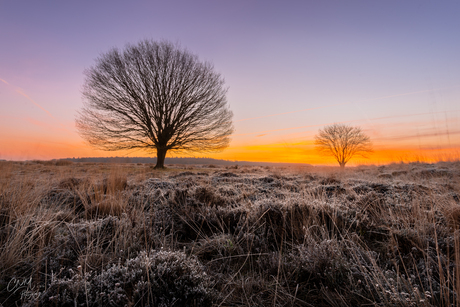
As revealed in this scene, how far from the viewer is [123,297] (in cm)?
149

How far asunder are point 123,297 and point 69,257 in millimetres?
1069

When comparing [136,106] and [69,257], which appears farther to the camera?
[136,106]

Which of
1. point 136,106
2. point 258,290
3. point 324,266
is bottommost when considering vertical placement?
point 258,290

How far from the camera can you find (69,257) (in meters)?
2.12

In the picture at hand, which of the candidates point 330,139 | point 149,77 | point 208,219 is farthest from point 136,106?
point 330,139

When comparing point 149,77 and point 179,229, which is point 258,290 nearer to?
point 179,229

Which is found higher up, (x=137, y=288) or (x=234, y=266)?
(x=137, y=288)

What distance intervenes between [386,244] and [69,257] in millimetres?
3420

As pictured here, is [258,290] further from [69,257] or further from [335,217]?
[69,257]

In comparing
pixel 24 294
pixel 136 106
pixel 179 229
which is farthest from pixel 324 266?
pixel 136 106

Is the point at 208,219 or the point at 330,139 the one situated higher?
the point at 330,139

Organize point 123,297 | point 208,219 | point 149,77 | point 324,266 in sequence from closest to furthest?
1. point 123,297
2. point 324,266
3. point 208,219
4. point 149,77

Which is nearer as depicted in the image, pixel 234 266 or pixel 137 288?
pixel 137 288

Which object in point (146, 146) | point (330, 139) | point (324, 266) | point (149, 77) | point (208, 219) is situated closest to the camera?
point (324, 266)
